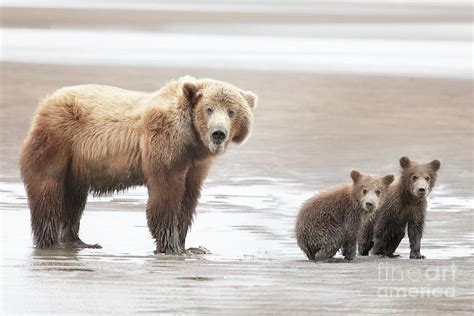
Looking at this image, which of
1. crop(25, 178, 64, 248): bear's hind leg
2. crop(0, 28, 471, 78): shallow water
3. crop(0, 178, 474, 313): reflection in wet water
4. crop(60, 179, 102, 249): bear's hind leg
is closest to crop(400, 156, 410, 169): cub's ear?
crop(0, 178, 474, 313): reflection in wet water

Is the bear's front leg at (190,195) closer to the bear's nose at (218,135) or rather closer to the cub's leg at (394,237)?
the bear's nose at (218,135)

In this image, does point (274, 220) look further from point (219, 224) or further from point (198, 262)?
point (198, 262)

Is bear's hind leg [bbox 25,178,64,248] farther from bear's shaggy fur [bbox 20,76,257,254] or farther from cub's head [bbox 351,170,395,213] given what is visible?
cub's head [bbox 351,170,395,213]

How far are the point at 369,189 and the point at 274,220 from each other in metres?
1.96

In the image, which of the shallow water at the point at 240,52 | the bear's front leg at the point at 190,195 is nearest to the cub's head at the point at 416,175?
the bear's front leg at the point at 190,195

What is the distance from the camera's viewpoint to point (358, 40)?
32.2m

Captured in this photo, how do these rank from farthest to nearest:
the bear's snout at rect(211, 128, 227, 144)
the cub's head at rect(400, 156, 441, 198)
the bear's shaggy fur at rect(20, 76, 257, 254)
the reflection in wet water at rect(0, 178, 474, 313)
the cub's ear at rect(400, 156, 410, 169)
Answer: the cub's ear at rect(400, 156, 410, 169)
the cub's head at rect(400, 156, 441, 198)
the bear's shaggy fur at rect(20, 76, 257, 254)
the bear's snout at rect(211, 128, 227, 144)
the reflection in wet water at rect(0, 178, 474, 313)

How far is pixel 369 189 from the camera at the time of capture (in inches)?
389

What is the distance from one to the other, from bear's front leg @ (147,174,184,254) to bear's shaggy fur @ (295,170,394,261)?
89 cm

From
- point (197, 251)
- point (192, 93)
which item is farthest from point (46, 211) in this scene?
point (192, 93)

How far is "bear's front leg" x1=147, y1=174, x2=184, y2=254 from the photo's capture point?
32.5ft

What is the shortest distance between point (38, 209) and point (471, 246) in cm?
321

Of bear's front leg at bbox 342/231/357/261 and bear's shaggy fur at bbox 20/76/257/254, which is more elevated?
bear's shaggy fur at bbox 20/76/257/254

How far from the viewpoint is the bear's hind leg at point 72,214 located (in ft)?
33.9
